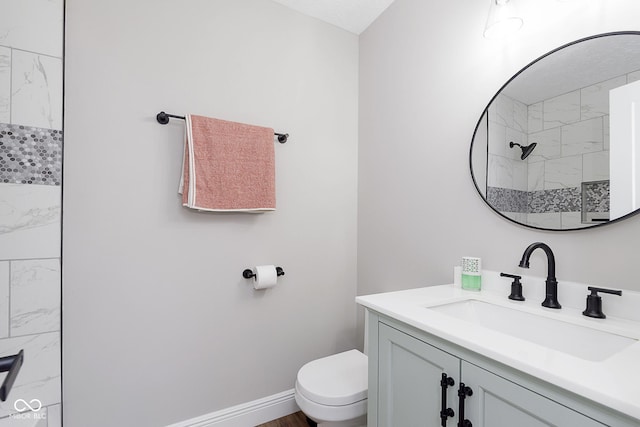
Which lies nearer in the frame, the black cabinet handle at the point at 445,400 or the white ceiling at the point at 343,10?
the black cabinet handle at the point at 445,400

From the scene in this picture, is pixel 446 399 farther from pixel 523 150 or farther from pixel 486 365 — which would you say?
pixel 523 150

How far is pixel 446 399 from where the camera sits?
0.84 m

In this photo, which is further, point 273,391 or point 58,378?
point 273,391

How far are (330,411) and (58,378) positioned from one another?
1062 mm

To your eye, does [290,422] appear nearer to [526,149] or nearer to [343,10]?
[526,149]

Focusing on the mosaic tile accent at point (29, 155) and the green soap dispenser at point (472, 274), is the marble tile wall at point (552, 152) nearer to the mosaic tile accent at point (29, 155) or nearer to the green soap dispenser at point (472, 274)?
the green soap dispenser at point (472, 274)

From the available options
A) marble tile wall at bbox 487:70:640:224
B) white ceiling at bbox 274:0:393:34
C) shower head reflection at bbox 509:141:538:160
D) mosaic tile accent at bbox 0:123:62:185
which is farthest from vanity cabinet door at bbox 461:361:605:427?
white ceiling at bbox 274:0:393:34

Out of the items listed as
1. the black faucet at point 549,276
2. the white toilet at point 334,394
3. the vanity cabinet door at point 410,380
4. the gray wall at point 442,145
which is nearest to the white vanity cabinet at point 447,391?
the vanity cabinet door at point 410,380

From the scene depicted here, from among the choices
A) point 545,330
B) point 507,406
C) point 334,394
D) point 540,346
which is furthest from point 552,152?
point 334,394

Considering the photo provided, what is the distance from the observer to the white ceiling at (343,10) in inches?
72.5

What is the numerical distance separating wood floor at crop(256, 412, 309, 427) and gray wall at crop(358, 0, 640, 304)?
848mm

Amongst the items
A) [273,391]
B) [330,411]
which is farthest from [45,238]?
[273,391]

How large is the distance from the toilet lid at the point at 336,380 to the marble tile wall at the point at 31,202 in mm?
982

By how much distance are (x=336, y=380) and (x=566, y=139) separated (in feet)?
4.51
